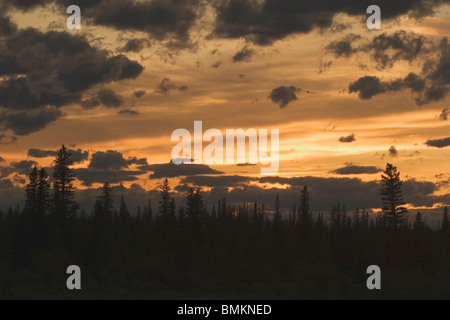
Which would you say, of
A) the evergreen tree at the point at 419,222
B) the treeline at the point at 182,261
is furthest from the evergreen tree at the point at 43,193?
the evergreen tree at the point at 419,222

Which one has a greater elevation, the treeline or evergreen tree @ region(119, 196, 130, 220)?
evergreen tree @ region(119, 196, 130, 220)

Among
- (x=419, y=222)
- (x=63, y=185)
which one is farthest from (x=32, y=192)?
(x=419, y=222)

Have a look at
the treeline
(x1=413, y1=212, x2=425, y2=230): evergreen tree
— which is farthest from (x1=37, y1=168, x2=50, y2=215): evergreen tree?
(x1=413, y1=212, x2=425, y2=230): evergreen tree

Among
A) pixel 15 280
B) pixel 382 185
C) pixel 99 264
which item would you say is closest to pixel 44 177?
pixel 99 264

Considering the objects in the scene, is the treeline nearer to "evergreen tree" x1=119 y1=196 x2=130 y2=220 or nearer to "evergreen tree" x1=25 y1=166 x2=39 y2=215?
"evergreen tree" x1=25 y1=166 x2=39 y2=215

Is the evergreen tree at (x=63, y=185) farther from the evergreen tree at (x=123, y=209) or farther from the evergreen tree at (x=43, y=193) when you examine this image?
the evergreen tree at (x=123, y=209)

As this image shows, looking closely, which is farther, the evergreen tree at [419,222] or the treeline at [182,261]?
the evergreen tree at [419,222]

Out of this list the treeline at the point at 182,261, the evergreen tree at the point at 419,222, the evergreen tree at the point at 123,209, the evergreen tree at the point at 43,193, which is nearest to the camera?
the treeline at the point at 182,261

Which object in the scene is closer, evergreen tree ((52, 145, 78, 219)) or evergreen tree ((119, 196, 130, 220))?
evergreen tree ((52, 145, 78, 219))

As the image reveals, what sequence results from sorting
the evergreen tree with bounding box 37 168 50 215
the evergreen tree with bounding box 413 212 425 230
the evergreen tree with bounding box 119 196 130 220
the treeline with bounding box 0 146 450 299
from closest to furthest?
the treeline with bounding box 0 146 450 299 → the evergreen tree with bounding box 37 168 50 215 → the evergreen tree with bounding box 413 212 425 230 → the evergreen tree with bounding box 119 196 130 220

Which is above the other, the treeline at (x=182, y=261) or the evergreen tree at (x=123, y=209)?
the evergreen tree at (x=123, y=209)

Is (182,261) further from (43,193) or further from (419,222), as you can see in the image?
(419,222)
